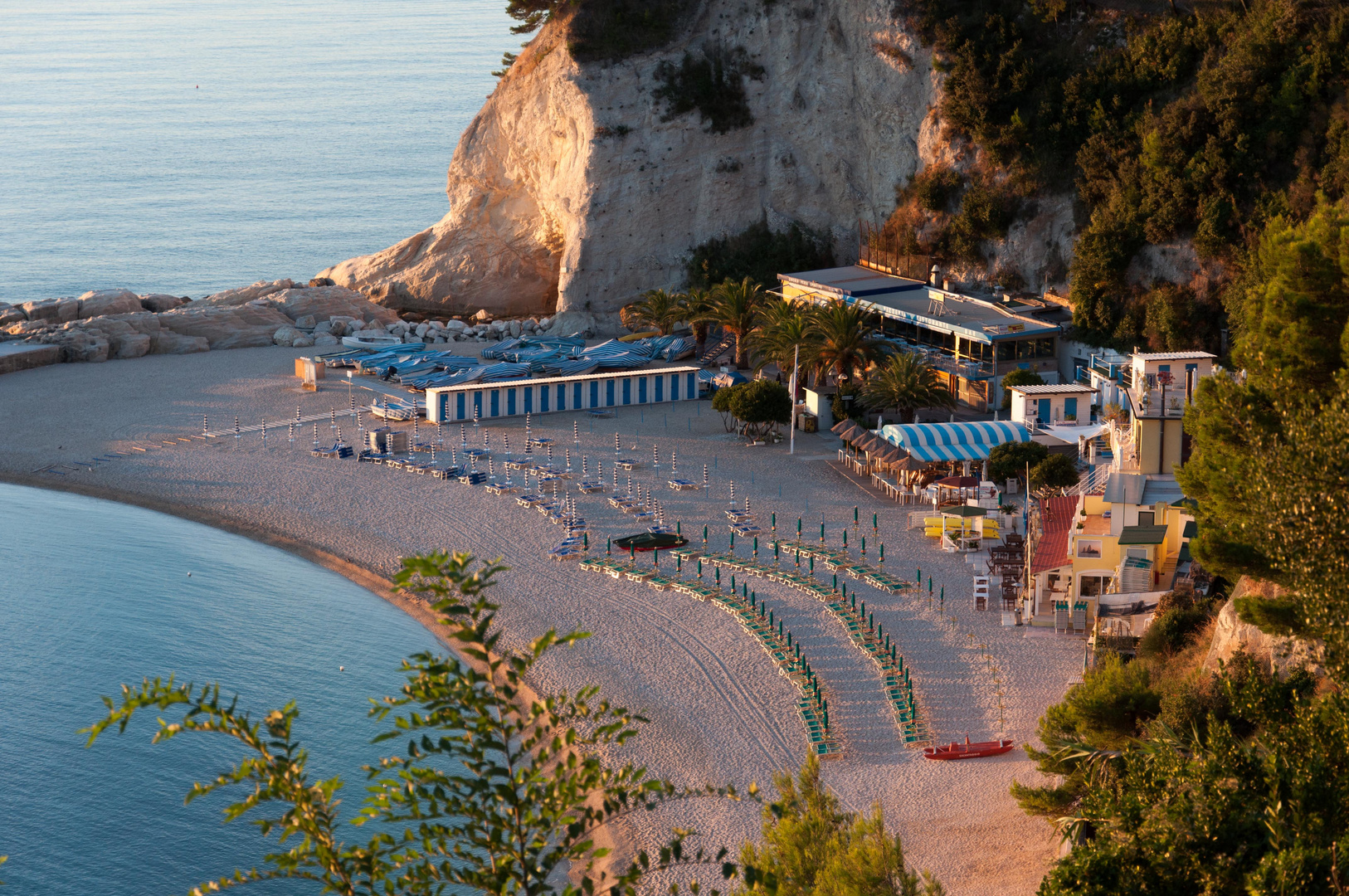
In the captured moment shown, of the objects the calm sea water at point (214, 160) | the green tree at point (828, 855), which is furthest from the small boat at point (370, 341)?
the green tree at point (828, 855)

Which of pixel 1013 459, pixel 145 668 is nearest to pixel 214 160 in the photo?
pixel 145 668

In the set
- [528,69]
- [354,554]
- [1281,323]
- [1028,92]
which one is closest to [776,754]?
[1281,323]

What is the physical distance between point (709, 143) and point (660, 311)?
1060 cm

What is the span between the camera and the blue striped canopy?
1539 inches

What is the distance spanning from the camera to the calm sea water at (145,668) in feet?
77.8

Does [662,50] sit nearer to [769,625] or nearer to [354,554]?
[354,554]

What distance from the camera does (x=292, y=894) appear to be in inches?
876

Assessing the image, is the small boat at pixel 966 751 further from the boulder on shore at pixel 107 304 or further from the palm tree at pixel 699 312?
the boulder on shore at pixel 107 304

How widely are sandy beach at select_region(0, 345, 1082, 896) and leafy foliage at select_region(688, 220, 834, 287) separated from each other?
1384 cm

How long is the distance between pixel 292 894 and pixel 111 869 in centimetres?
336

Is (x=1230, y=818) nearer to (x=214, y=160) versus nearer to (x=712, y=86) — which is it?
(x=712, y=86)

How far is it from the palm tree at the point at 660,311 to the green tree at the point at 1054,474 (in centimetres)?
2211

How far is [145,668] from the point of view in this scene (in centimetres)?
3073

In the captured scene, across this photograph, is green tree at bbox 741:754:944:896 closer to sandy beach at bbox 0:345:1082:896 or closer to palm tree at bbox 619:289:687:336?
sandy beach at bbox 0:345:1082:896
